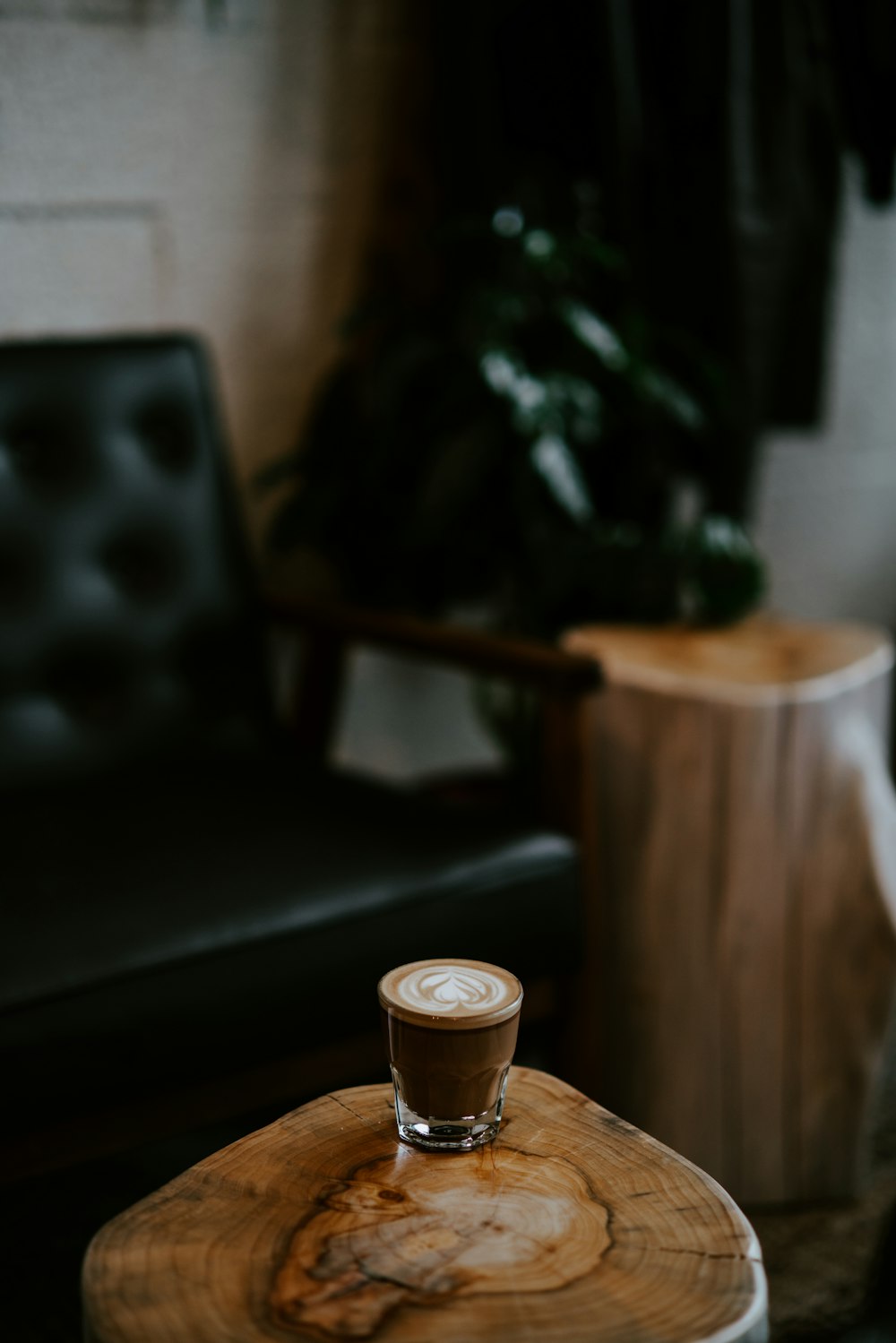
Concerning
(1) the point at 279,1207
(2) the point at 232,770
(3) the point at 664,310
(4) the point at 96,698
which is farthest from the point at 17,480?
(1) the point at 279,1207

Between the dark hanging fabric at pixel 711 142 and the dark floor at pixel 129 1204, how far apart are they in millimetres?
925

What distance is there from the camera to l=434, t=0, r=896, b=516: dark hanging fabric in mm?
1736

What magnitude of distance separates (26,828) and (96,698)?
0.93 ft

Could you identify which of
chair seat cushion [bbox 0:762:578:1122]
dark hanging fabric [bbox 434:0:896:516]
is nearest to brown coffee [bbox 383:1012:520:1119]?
chair seat cushion [bbox 0:762:578:1122]

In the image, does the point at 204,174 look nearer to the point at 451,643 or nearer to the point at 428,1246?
the point at 451,643

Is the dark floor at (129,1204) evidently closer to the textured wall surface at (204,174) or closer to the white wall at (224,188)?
the white wall at (224,188)

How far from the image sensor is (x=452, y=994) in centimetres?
78

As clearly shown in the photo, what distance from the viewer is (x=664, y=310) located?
6.19 ft

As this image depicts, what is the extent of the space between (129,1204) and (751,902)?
2.54ft

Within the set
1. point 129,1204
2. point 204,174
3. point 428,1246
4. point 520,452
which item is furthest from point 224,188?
point 428,1246

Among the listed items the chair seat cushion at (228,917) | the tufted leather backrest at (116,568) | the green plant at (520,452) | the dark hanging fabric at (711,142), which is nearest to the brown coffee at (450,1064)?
the chair seat cushion at (228,917)

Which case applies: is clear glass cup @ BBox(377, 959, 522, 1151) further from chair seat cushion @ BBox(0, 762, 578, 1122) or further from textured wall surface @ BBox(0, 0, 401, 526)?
textured wall surface @ BBox(0, 0, 401, 526)

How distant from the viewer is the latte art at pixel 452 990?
30.0 inches

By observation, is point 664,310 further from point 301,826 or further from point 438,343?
point 301,826
